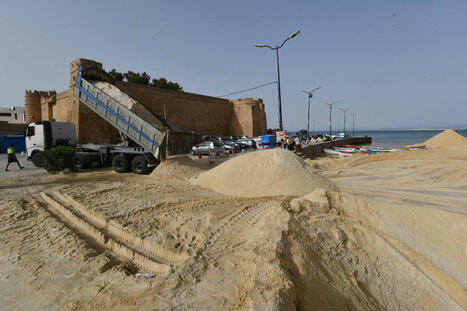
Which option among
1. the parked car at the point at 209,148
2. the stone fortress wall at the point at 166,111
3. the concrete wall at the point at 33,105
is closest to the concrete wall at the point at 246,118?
the stone fortress wall at the point at 166,111

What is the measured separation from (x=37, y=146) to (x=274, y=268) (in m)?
14.5

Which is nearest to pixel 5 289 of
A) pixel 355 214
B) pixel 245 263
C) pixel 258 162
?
pixel 245 263

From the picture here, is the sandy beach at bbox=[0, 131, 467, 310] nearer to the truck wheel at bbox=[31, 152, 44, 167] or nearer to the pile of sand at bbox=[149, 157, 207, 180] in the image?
the pile of sand at bbox=[149, 157, 207, 180]

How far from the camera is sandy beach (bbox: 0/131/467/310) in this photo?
101 inches

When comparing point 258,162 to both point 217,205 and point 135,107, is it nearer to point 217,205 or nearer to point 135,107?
point 217,205

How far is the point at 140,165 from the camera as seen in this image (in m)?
10.3

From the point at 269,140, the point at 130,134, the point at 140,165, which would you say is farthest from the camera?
the point at 269,140

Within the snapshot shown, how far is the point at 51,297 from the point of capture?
8.70 feet

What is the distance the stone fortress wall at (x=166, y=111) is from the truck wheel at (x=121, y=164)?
15.6ft

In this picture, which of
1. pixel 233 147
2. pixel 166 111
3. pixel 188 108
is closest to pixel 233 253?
pixel 233 147

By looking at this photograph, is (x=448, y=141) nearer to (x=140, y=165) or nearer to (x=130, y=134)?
(x=140, y=165)

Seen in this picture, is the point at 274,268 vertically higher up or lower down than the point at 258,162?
lower down

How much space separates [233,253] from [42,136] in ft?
44.6

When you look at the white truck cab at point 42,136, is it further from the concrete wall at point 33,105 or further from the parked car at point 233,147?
the concrete wall at point 33,105
